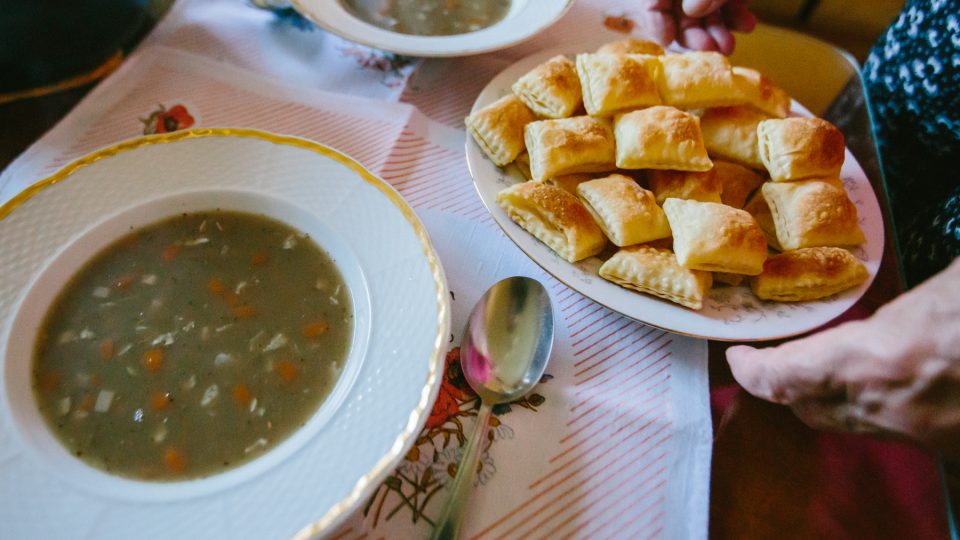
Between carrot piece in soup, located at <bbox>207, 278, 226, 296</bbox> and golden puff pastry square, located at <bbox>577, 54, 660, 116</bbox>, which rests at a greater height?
golden puff pastry square, located at <bbox>577, 54, 660, 116</bbox>

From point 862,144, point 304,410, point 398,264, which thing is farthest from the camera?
point 862,144

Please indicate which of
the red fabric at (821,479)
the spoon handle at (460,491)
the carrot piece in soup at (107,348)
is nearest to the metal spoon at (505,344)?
the spoon handle at (460,491)

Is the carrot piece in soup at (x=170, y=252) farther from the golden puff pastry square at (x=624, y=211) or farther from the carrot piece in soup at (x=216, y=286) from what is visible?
the golden puff pastry square at (x=624, y=211)

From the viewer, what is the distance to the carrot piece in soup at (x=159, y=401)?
819 mm

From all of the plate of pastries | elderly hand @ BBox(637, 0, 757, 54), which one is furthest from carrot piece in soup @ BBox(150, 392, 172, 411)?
elderly hand @ BBox(637, 0, 757, 54)

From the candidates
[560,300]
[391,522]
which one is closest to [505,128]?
[560,300]

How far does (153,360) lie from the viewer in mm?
857

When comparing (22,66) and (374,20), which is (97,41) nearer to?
(22,66)

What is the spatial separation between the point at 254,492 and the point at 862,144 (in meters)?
1.55

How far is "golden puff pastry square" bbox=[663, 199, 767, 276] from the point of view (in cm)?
97

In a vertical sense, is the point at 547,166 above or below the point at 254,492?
above

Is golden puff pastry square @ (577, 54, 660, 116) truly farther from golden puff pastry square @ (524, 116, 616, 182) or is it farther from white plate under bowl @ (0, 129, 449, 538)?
white plate under bowl @ (0, 129, 449, 538)

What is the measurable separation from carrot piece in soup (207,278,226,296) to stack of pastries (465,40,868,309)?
0.51 m

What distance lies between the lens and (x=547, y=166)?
3.58 feet
